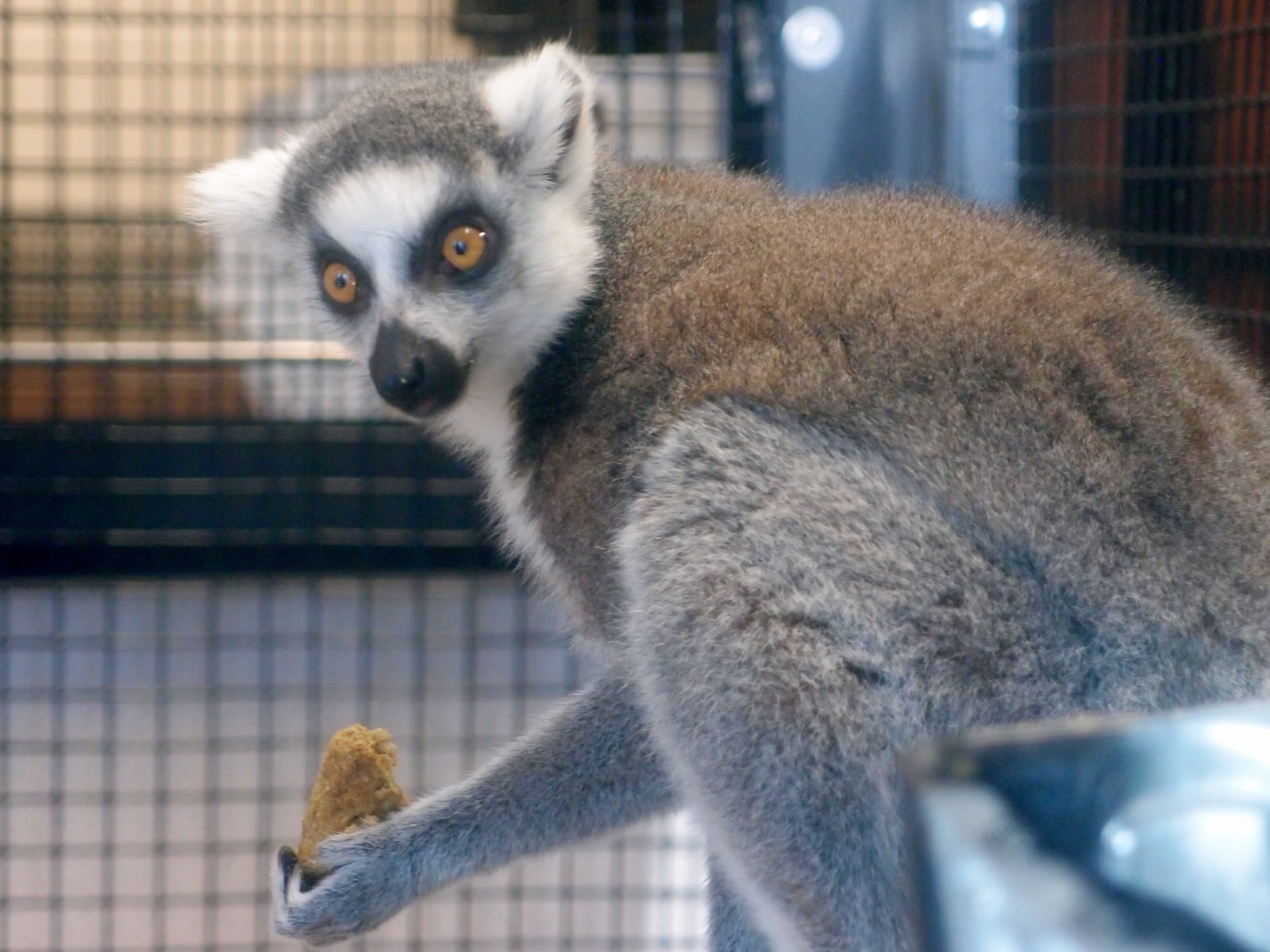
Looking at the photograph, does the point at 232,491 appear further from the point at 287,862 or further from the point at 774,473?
the point at 774,473

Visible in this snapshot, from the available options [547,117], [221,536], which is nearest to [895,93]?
[547,117]

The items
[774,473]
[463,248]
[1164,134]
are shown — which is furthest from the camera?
[1164,134]

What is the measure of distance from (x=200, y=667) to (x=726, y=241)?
9.99ft

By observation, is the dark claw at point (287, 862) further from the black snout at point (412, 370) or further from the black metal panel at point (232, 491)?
the black metal panel at point (232, 491)

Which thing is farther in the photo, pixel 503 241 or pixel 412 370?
pixel 503 241

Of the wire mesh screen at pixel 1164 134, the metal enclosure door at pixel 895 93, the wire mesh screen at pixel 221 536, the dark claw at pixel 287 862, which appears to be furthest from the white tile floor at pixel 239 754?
the wire mesh screen at pixel 1164 134

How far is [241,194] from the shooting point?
6.12 ft

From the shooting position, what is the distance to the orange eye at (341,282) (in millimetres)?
1717

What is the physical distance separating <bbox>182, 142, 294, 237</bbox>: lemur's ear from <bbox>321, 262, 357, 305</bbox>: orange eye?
0.56ft

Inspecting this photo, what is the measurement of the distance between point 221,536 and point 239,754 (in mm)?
613

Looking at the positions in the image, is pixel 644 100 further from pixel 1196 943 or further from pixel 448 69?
pixel 1196 943

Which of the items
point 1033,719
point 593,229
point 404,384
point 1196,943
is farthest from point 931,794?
point 593,229

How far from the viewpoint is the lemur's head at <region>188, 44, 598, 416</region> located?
1617mm

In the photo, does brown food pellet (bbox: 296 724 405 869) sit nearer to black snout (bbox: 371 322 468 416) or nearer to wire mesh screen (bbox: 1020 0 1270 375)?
black snout (bbox: 371 322 468 416)
